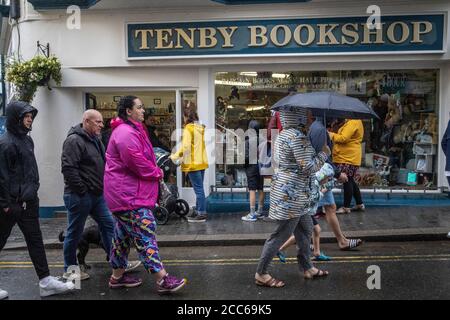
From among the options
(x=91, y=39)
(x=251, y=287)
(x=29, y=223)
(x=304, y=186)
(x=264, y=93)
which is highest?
(x=91, y=39)

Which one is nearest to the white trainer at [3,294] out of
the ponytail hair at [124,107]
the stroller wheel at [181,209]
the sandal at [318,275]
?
the ponytail hair at [124,107]

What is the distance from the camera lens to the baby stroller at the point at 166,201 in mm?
→ 8977

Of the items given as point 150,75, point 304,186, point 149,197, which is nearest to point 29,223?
point 149,197

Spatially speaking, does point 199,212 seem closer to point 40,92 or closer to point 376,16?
point 40,92

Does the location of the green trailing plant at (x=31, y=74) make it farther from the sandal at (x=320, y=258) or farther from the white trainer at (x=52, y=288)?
the sandal at (x=320, y=258)

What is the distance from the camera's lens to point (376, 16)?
9375 millimetres

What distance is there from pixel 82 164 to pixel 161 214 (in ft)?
11.6

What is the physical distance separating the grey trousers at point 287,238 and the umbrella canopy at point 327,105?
3.70 ft

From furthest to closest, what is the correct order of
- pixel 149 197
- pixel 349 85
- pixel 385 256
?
pixel 349 85 < pixel 385 256 < pixel 149 197

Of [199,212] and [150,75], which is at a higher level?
[150,75]

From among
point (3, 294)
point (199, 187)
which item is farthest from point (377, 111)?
point (3, 294)

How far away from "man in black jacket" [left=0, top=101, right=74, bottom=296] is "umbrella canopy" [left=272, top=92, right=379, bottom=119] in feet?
8.41

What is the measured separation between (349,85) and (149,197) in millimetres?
6220

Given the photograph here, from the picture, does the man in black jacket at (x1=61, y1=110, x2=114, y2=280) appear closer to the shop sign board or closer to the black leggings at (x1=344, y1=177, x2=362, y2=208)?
the shop sign board
